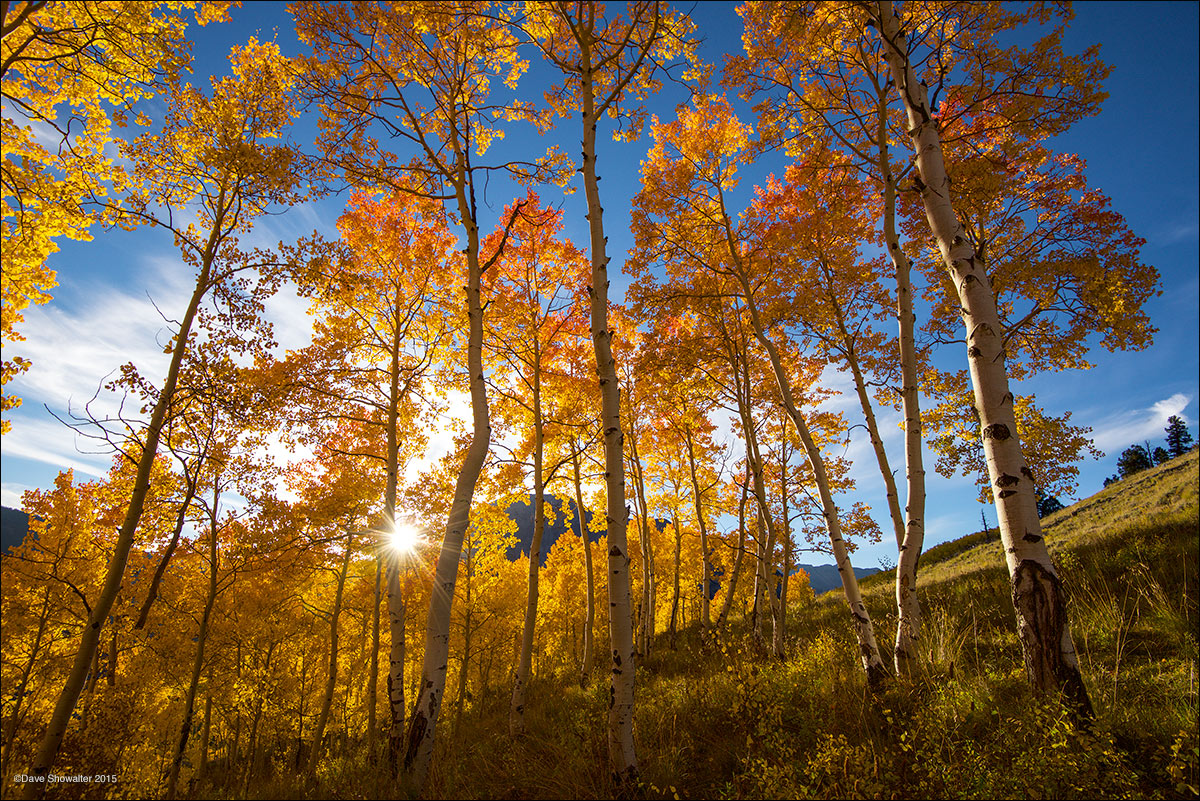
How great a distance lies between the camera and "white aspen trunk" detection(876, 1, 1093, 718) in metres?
3.27

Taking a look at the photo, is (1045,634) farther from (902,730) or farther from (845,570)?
(845,570)

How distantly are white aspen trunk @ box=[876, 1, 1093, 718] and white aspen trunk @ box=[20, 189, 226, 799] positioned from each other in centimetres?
850

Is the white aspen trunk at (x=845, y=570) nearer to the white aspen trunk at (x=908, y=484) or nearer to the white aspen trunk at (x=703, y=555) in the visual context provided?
the white aspen trunk at (x=908, y=484)

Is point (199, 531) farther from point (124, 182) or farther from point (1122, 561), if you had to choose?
point (1122, 561)

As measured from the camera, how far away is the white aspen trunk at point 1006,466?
327cm

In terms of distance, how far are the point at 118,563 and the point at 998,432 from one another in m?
9.02

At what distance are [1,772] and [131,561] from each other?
16.4ft

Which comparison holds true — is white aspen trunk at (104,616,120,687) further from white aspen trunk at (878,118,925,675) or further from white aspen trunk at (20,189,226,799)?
white aspen trunk at (878,118,925,675)

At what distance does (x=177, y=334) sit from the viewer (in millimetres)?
5957

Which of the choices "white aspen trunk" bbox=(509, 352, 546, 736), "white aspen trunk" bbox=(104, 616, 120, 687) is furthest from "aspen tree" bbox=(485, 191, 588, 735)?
"white aspen trunk" bbox=(104, 616, 120, 687)

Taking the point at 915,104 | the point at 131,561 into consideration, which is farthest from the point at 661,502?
the point at 131,561

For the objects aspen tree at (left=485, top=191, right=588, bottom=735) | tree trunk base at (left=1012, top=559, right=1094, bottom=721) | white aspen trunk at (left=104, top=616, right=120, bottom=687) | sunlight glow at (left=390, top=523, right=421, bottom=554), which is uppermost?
aspen tree at (left=485, top=191, right=588, bottom=735)

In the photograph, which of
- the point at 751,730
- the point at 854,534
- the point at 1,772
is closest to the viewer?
the point at 751,730

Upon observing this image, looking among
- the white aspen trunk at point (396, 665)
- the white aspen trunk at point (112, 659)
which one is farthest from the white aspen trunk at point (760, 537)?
the white aspen trunk at point (112, 659)
